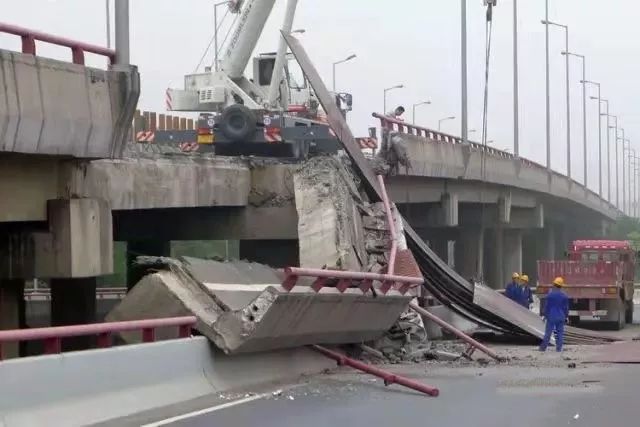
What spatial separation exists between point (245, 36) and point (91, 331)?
81.5ft

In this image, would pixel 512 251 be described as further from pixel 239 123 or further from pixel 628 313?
pixel 239 123

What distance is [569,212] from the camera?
273 feet

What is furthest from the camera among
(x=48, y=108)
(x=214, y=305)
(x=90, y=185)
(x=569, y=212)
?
(x=569, y=212)

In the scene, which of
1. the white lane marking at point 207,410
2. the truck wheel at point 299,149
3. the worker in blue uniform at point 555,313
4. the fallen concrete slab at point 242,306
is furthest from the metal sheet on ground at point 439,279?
A: the white lane marking at point 207,410

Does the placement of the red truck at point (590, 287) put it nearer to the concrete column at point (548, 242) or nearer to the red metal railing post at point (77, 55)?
the red metal railing post at point (77, 55)

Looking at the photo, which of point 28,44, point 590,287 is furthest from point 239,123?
point 28,44

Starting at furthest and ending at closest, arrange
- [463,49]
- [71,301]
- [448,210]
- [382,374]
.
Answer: [463,49] < [448,210] < [71,301] < [382,374]

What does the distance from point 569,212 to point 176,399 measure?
7322 centimetres

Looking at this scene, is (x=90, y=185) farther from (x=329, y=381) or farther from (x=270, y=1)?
(x=270, y=1)

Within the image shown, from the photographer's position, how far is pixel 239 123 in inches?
1077

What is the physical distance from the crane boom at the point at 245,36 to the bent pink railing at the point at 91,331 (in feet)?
72.9

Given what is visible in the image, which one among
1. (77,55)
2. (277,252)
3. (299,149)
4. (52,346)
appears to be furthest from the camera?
(299,149)

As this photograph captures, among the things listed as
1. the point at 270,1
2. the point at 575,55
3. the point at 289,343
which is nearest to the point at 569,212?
the point at 575,55

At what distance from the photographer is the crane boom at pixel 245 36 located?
1375 inches
